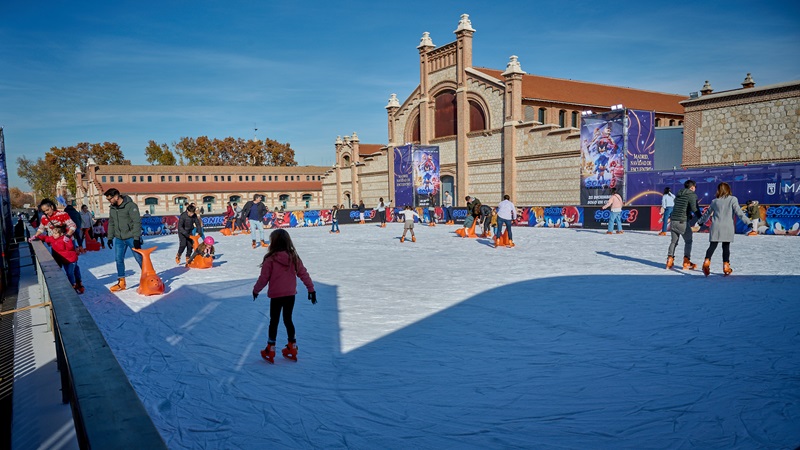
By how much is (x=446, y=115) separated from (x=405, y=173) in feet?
18.4

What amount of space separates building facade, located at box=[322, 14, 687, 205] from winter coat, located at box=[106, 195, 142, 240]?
21.7 metres

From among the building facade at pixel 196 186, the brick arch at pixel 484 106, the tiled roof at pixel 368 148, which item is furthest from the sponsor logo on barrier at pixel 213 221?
the building facade at pixel 196 186

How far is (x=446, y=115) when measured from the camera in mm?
31641

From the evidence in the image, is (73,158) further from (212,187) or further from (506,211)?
(506,211)

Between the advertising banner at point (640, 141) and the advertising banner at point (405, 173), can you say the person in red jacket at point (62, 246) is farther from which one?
the advertising banner at point (405, 173)

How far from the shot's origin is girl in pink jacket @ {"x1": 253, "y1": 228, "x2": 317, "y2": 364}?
462 centimetres

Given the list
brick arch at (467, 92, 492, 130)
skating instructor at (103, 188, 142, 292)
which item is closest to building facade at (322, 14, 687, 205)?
brick arch at (467, 92, 492, 130)

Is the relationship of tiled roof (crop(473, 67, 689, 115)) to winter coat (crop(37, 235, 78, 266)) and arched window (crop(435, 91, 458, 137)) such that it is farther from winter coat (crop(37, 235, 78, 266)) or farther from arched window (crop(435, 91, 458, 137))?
winter coat (crop(37, 235, 78, 266))

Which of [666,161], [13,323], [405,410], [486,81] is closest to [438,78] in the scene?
[486,81]

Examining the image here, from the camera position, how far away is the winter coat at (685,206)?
28.1 feet

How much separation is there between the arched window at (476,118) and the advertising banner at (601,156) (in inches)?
333

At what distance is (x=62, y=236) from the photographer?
25.9 ft

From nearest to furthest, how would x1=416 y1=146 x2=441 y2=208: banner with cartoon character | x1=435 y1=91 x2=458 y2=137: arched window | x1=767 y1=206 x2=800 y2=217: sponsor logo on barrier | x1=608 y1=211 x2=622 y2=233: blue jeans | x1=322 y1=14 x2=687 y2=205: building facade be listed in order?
x1=767 y1=206 x2=800 y2=217: sponsor logo on barrier → x1=608 y1=211 x2=622 y2=233: blue jeans → x1=322 y1=14 x2=687 y2=205: building facade → x1=416 y1=146 x2=441 y2=208: banner with cartoon character → x1=435 y1=91 x2=458 y2=137: arched window

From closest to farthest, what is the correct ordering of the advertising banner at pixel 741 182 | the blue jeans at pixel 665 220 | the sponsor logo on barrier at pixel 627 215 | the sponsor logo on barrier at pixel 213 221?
the blue jeans at pixel 665 220 < the advertising banner at pixel 741 182 < the sponsor logo on barrier at pixel 627 215 < the sponsor logo on barrier at pixel 213 221
